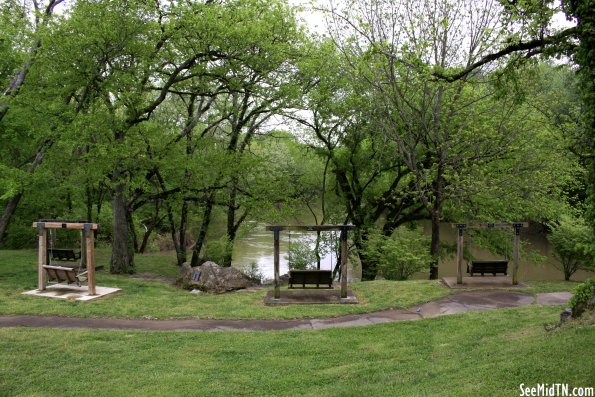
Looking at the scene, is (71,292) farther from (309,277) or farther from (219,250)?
(219,250)

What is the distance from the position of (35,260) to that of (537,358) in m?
21.2

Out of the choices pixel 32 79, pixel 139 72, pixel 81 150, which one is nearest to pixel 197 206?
pixel 81 150

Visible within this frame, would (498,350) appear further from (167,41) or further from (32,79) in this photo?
(32,79)

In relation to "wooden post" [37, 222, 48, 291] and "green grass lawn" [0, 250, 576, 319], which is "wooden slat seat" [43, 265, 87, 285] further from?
"green grass lawn" [0, 250, 576, 319]

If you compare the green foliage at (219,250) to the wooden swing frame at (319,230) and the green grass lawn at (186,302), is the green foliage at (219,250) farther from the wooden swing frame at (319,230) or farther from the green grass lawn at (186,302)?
the wooden swing frame at (319,230)

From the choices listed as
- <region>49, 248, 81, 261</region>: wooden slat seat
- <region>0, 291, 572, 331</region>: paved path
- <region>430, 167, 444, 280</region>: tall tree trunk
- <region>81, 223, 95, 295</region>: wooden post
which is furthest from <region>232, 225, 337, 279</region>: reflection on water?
<region>0, 291, 572, 331</region>: paved path

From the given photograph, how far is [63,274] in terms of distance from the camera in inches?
508

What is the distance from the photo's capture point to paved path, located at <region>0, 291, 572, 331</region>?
1009 cm

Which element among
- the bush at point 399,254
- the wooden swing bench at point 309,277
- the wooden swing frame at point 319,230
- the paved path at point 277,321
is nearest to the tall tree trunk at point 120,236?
the paved path at point 277,321

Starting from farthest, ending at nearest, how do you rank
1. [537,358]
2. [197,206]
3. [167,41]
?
[197,206] → [167,41] → [537,358]

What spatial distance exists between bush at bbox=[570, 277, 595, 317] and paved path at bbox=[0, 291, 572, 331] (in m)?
3.39

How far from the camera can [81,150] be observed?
20828 mm

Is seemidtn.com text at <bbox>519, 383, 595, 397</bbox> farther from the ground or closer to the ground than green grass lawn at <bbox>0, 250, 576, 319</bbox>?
farther from the ground

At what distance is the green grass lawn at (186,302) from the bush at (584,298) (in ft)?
15.1
